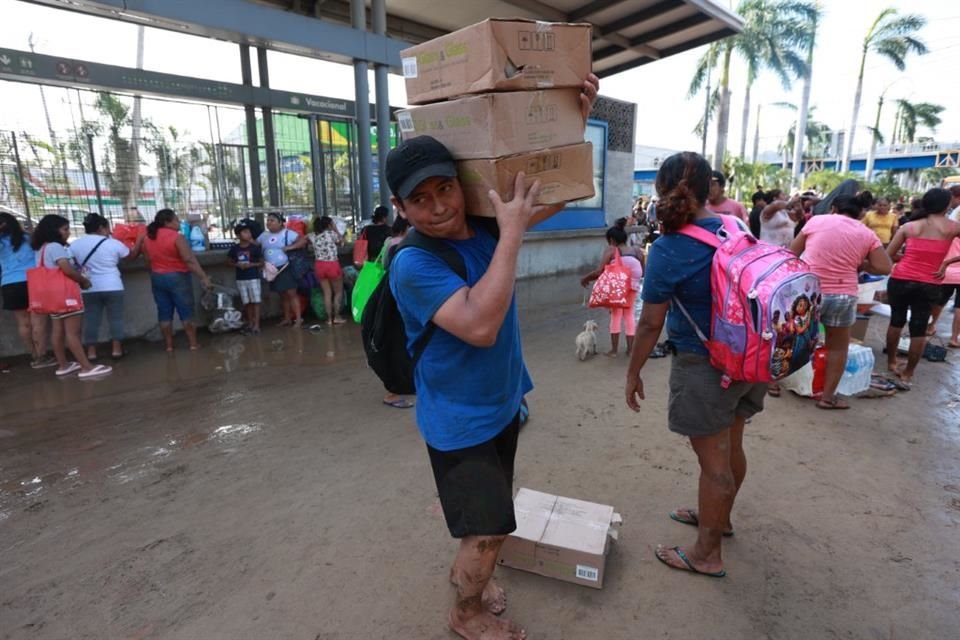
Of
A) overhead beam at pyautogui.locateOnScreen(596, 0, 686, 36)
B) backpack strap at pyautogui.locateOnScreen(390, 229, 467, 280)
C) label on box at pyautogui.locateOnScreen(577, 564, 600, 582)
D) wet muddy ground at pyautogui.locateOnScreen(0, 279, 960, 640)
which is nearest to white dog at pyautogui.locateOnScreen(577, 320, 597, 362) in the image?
wet muddy ground at pyautogui.locateOnScreen(0, 279, 960, 640)

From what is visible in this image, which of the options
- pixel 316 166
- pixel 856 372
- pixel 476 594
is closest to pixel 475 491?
pixel 476 594

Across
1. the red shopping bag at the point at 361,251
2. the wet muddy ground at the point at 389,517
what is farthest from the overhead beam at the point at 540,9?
the wet muddy ground at the point at 389,517

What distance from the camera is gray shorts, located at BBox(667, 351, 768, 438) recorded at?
208 centimetres

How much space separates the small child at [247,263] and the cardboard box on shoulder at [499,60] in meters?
5.81

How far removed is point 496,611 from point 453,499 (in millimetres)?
742

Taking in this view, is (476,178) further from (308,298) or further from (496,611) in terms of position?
(308,298)

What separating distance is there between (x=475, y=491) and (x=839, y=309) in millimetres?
3625

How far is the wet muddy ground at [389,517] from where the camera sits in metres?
2.14

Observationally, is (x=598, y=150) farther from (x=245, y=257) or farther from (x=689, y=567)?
(x=689, y=567)

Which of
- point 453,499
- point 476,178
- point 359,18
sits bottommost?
point 453,499

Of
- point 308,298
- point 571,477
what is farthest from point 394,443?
point 308,298

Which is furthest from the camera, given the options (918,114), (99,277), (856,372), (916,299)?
(918,114)

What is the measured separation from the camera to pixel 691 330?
2.11m

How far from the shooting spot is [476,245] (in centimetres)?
165
